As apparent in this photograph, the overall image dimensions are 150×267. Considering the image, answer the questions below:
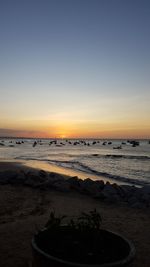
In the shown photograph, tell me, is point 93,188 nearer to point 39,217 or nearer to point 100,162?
point 39,217

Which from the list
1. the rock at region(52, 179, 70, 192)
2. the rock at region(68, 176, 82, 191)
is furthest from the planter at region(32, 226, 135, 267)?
the rock at region(68, 176, 82, 191)

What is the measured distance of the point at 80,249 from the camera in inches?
175

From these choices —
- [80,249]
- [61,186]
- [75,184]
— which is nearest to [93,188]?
[75,184]

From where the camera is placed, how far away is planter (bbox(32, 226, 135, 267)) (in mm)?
4163

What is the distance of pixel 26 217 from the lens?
9.08 metres

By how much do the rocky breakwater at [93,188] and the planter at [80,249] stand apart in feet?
22.0

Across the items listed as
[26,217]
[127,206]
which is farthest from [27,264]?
[127,206]

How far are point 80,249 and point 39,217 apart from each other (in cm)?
473

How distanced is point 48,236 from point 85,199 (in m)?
7.77

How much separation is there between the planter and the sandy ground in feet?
2.54

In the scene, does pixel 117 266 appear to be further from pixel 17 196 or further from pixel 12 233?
pixel 17 196

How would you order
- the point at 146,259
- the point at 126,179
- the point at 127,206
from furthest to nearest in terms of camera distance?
the point at 126,179, the point at 127,206, the point at 146,259

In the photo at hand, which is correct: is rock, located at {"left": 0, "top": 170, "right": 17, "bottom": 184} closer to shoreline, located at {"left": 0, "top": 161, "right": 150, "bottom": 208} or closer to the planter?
shoreline, located at {"left": 0, "top": 161, "right": 150, "bottom": 208}

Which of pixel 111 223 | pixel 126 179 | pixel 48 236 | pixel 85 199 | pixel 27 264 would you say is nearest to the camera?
pixel 48 236
